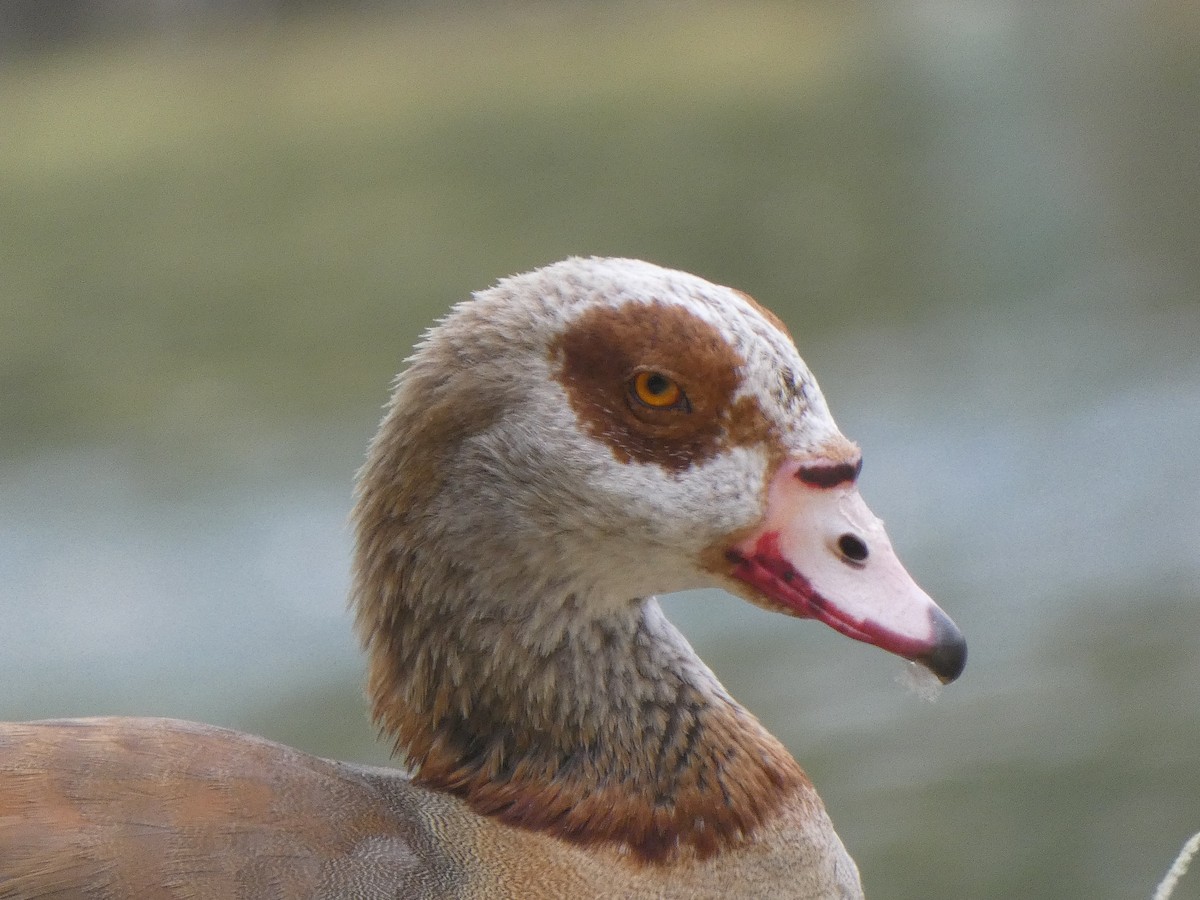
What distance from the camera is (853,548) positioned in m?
1.97

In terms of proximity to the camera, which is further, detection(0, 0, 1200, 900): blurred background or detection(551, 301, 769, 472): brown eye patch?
detection(0, 0, 1200, 900): blurred background

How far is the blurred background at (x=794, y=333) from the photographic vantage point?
516cm

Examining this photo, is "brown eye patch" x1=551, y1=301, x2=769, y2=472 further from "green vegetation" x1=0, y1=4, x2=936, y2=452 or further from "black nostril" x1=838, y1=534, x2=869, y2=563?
"green vegetation" x1=0, y1=4, x2=936, y2=452

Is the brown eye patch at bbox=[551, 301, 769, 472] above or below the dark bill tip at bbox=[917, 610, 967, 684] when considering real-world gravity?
above

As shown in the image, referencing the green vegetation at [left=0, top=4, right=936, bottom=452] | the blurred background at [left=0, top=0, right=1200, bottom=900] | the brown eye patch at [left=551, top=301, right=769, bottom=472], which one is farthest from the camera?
the green vegetation at [left=0, top=4, right=936, bottom=452]

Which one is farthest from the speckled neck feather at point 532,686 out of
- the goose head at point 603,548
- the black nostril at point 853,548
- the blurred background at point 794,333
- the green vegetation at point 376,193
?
the green vegetation at point 376,193

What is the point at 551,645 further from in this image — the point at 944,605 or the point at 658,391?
the point at 944,605

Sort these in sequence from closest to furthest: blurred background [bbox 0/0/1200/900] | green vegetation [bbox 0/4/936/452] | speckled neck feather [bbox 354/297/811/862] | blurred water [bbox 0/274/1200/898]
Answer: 1. speckled neck feather [bbox 354/297/811/862]
2. blurred water [bbox 0/274/1200/898]
3. blurred background [bbox 0/0/1200/900]
4. green vegetation [bbox 0/4/936/452]

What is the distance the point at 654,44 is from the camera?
15656 millimetres

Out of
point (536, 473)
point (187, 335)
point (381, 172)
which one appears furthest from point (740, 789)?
point (381, 172)

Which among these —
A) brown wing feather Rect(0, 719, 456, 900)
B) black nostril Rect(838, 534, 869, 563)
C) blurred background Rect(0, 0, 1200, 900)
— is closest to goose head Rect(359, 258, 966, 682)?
black nostril Rect(838, 534, 869, 563)

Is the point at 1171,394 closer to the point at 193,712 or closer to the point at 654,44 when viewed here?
the point at 193,712

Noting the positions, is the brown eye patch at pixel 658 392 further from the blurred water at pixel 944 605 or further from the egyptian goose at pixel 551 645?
the blurred water at pixel 944 605

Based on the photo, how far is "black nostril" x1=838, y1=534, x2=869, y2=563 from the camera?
6.47ft
